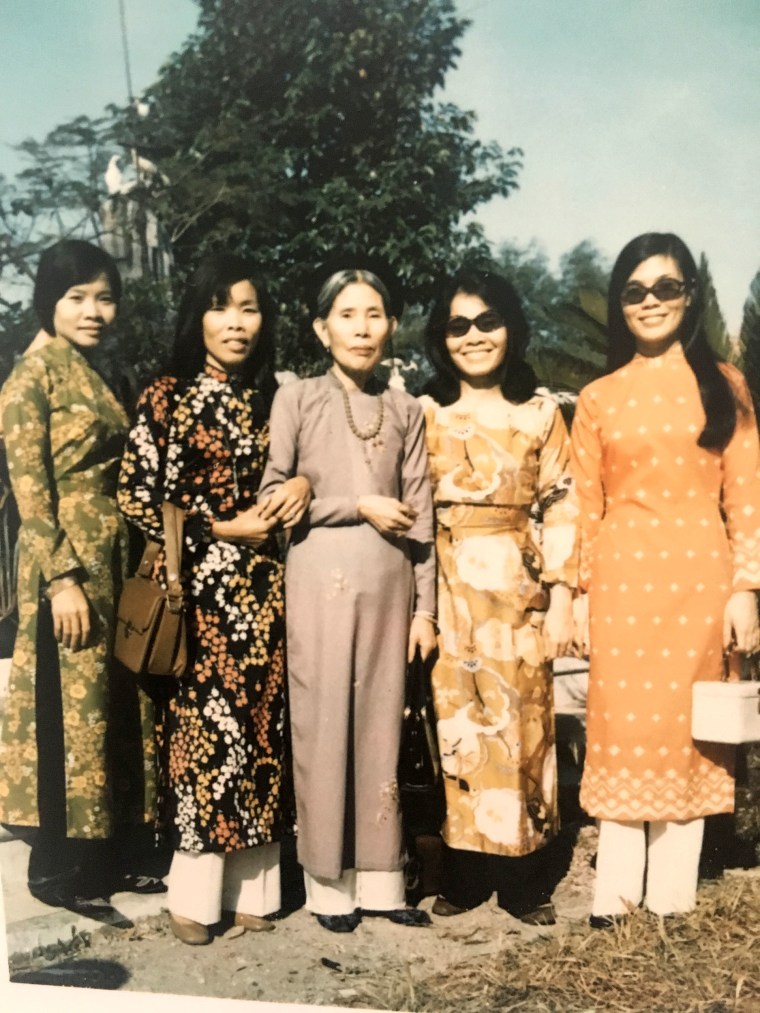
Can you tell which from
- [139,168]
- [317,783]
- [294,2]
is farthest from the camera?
[139,168]

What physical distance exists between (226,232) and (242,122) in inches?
14.0

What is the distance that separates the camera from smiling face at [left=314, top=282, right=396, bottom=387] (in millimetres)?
3156

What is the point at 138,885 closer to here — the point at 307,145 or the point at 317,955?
the point at 317,955

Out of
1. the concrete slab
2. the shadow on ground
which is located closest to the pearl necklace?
the concrete slab

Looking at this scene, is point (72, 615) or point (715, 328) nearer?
point (715, 328)

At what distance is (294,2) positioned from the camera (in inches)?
130

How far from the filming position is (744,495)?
3059 millimetres

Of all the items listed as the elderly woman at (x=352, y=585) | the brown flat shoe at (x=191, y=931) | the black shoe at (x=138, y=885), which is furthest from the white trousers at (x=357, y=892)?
the black shoe at (x=138, y=885)

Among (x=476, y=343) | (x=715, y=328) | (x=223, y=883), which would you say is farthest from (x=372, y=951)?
(x=715, y=328)

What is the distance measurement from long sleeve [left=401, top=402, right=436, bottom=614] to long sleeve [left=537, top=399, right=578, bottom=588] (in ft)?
1.12

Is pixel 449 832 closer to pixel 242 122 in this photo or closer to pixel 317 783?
pixel 317 783

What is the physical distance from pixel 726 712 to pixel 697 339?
1.07 metres

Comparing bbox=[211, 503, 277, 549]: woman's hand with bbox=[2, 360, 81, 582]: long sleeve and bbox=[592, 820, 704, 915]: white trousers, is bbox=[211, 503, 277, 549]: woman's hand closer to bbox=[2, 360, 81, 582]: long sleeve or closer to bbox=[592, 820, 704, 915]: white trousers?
bbox=[2, 360, 81, 582]: long sleeve

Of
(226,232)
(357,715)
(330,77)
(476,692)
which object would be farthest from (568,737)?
(330,77)
